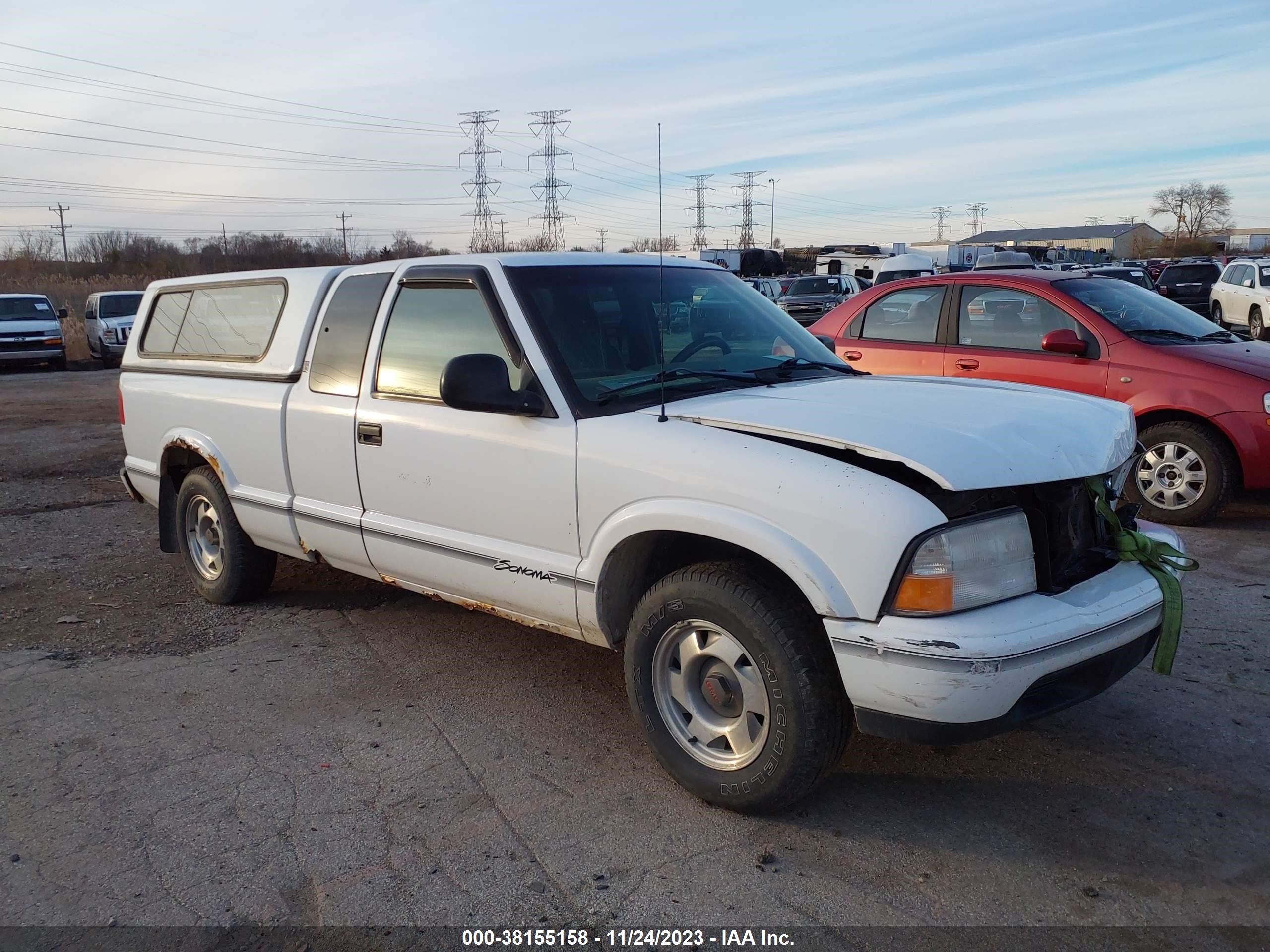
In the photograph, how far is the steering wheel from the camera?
13.3 feet

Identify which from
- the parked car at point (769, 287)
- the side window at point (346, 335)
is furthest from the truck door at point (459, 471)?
the parked car at point (769, 287)

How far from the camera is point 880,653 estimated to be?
2793 millimetres

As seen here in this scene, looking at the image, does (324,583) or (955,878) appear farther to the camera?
(324,583)

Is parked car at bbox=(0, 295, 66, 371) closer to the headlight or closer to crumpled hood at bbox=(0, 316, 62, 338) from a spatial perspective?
crumpled hood at bbox=(0, 316, 62, 338)

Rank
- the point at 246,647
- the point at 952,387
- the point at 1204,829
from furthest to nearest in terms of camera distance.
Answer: the point at 246,647
the point at 952,387
the point at 1204,829

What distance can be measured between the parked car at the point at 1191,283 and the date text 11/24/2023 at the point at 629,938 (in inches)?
1116

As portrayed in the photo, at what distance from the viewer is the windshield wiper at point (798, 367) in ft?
13.5

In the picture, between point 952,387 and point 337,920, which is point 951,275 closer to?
point 952,387

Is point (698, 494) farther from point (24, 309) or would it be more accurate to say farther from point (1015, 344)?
point (24, 309)

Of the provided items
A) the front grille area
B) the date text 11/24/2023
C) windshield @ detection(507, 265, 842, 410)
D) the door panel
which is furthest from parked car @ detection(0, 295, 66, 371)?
the front grille area

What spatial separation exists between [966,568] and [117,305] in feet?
83.4

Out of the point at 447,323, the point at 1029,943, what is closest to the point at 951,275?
the point at 447,323

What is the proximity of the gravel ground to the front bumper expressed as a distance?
49cm

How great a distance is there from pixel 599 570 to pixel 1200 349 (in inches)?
209
